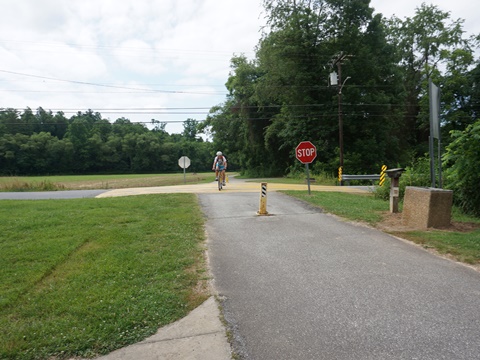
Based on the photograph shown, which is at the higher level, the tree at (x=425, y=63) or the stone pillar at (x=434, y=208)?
the tree at (x=425, y=63)

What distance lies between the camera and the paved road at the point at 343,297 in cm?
285

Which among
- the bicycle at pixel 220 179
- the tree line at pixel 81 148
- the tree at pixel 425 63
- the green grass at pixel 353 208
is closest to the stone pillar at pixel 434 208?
the green grass at pixel 353 208

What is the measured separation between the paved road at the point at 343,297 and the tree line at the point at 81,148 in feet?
223

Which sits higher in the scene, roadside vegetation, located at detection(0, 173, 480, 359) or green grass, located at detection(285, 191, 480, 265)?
green grass, located at detection(285, 191, 480, 265)

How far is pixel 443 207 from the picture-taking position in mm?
7207

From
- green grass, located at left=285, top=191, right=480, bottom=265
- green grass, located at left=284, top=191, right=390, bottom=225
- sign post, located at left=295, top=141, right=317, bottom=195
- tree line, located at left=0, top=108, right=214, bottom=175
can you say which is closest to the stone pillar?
green grass, located at left=285, top=191, right=480, bottom=265

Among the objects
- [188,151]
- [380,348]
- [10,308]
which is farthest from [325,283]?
[188,151]

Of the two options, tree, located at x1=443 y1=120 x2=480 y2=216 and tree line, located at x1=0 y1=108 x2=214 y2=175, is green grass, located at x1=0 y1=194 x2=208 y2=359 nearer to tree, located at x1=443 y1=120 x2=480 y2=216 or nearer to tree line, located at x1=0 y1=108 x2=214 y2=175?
tree, located at x1=443 y1=120 x2=480 y2=216

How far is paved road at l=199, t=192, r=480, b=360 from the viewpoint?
285 cm

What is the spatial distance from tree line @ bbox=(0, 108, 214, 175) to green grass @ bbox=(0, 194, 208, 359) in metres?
66.5

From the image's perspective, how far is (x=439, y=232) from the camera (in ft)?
22.3

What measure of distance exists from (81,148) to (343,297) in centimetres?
10102

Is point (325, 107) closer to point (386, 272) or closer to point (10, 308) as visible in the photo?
point (386, 272)

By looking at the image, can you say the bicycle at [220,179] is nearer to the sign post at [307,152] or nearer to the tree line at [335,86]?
the sign post at [307,152]
